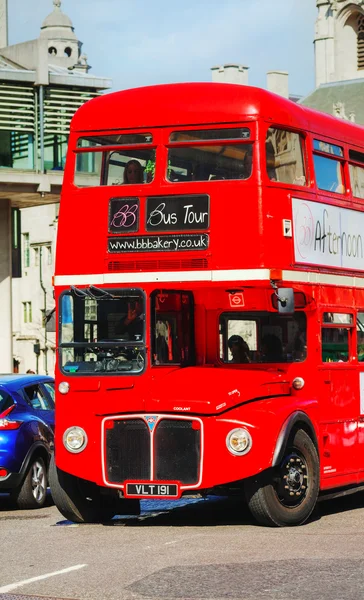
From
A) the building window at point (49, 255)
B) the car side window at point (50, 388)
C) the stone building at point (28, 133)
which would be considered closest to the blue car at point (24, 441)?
the car side window at point (50, 388)

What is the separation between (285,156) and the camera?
48.8ft

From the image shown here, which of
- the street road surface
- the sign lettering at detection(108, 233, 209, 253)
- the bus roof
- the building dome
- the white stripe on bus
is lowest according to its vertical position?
the street road surface

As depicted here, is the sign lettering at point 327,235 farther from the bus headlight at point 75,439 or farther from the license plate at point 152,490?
the bus headlight at point 75,439

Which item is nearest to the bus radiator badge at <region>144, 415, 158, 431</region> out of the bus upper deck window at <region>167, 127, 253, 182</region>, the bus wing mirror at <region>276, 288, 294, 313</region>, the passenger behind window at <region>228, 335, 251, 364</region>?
the passenger behind window at <region>228, 335, 251, 364</region>

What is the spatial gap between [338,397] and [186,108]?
11.4ft

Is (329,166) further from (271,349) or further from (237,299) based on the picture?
(271,349)

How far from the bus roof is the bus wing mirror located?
5.92 feet

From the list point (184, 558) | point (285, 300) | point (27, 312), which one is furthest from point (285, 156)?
point (27, 312)

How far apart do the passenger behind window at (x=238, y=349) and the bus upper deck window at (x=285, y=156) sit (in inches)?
68.8

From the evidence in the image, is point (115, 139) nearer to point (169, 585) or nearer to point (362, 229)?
point (362, 229)

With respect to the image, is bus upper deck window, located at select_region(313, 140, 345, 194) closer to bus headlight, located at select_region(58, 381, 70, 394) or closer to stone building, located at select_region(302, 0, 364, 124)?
bus headlight, located at select_region(58, 381, 70, 394)

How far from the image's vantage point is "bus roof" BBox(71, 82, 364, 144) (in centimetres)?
1456

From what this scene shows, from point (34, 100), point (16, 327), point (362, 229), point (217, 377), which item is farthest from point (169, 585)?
point (16, 327)

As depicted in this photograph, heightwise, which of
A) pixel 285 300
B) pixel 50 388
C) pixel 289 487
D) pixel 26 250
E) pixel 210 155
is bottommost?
pixel 289 487
